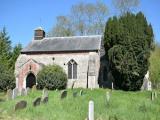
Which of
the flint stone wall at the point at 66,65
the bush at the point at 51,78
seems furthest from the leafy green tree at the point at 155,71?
the bush at the point at 51,78

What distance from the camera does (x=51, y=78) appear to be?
40.3m

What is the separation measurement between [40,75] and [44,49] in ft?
19.1

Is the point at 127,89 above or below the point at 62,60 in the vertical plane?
below

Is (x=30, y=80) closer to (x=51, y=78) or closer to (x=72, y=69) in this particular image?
(x=51, y=78)

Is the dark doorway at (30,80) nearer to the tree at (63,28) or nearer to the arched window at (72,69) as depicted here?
the arched window at (72,69)

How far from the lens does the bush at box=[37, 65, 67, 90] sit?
40.3m

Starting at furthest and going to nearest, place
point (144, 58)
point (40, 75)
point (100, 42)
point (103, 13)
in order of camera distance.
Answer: point (103, 13) → point (100, 42) → point (40, 75) → point (144, 58)

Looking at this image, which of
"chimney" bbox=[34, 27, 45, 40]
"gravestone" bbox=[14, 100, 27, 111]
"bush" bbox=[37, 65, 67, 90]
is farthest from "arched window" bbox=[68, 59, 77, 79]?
"gravestone" bbox=[14, 100, 27, 111]

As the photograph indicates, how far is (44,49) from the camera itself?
150ft

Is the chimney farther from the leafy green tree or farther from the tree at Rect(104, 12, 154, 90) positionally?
the leafy green tree

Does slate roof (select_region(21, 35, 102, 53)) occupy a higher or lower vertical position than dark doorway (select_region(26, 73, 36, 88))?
higher

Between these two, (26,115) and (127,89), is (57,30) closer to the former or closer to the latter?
(127,89)

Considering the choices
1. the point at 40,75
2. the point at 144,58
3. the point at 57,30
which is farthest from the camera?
the point at 57,30

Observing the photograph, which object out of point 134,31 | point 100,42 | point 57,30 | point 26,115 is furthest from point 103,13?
point 26,115
